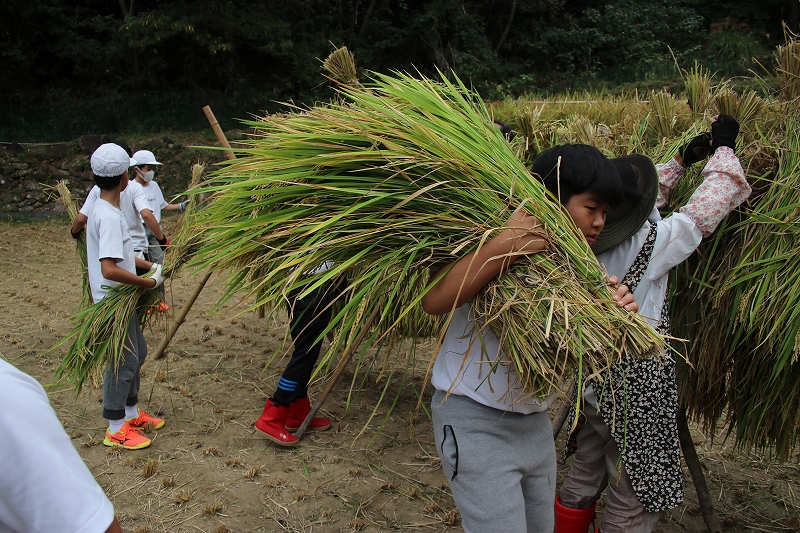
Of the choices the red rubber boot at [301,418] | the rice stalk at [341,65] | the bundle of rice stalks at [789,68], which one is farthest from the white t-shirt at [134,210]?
the bundle of rice stalks at [789,68]

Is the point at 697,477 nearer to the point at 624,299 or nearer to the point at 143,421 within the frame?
the point at 624,299

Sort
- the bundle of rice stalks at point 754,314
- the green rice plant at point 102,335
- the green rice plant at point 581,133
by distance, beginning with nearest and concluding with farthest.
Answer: the bundle of rice stalks at point 754,314 → the green rice plant at point 581,133 → the green rice plant at point 102,335

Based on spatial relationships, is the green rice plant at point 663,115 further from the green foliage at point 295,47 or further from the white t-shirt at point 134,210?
the green foliage at point 295,47

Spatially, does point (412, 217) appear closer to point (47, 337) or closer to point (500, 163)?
point (500, 163)

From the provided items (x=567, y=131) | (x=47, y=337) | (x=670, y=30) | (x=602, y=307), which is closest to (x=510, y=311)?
(x=602, y=307)

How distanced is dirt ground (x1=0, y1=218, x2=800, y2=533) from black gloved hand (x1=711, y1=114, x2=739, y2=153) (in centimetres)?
152

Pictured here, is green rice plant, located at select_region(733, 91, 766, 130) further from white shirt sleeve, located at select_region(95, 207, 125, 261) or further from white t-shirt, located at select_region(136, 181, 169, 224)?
white t-shirt, located at select_region(136, 181, 169, 224)

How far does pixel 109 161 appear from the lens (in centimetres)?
319

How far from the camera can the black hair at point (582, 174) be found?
1646 mm

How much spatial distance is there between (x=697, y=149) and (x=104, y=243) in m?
2.68

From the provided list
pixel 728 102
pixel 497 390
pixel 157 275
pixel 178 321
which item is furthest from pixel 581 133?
pixel 178 321

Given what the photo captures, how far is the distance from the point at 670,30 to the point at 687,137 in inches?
827

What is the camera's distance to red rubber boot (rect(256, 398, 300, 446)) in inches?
132

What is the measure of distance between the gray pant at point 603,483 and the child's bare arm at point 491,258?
817mm
